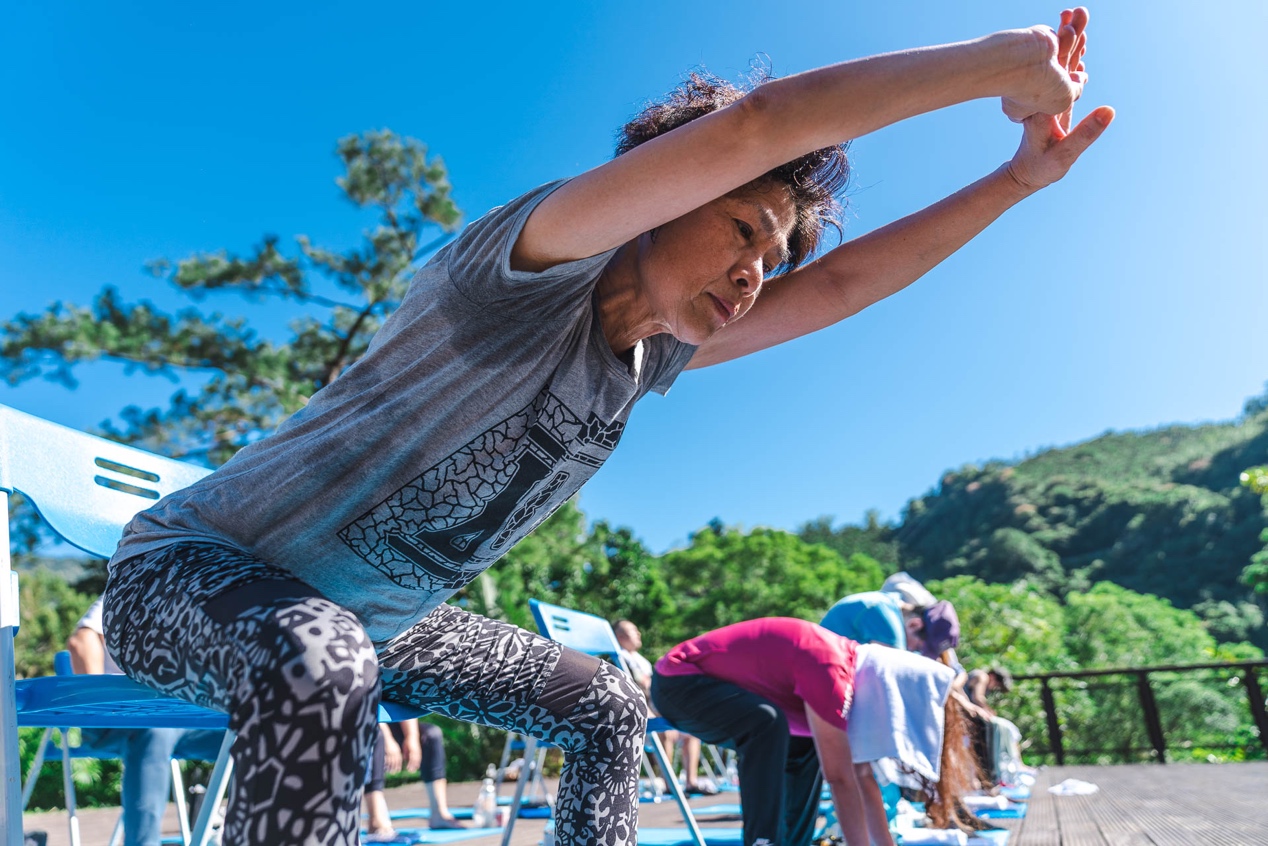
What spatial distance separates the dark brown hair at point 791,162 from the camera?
122 cm

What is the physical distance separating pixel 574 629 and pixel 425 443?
2.13 m

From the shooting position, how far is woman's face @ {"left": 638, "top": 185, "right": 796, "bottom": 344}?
3.71ft

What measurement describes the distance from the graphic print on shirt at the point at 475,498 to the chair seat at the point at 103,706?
1.08ft

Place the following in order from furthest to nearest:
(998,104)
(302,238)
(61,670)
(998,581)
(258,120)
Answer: (998,581), (258,120), (302,238), (61,670), (998,104)

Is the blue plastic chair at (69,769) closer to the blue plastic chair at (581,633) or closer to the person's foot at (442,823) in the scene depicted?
the blue plastic chair at (581,633)

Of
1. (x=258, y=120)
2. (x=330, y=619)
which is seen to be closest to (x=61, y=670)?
(x=330, y=619)

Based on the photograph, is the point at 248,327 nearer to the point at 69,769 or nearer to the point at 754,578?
the point at 69,769

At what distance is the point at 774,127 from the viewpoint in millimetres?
784

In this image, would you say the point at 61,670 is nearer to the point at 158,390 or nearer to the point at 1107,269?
the point at 158,390

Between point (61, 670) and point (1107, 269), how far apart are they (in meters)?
42.2

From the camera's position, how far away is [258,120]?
19.2m

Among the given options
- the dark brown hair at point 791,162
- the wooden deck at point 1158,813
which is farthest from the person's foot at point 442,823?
the dark brown hair at point 791,162

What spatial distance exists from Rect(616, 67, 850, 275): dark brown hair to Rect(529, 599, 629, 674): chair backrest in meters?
1.53

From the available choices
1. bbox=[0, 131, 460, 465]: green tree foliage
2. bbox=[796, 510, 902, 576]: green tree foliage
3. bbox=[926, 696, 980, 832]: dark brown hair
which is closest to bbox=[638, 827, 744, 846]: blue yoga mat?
bbox=[926, 696, 980, 832]: dark brown hair
